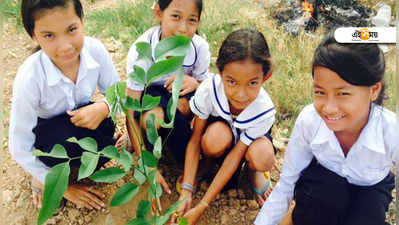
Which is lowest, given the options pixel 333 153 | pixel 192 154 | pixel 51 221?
pixel 51 221

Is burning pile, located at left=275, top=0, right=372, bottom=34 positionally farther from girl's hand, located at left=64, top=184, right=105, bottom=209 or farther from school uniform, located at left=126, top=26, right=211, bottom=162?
girl's hand, located at left=64, top=184, right=105, bottom=209

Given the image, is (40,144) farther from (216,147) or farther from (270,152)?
(270,152)

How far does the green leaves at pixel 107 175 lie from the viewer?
0.89 metres

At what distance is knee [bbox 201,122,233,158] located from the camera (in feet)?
4.84

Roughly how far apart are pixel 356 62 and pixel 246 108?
0.41 meters

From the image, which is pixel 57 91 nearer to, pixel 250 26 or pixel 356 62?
pixel 356 62

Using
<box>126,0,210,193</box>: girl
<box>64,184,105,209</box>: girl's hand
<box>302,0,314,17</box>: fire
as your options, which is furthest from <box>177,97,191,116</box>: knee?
<box>302,0,314,17</box>: fire

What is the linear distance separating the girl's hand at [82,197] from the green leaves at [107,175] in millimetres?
737

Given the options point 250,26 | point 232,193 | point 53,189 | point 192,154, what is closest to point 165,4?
point 192,154

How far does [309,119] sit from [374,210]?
1.14ft

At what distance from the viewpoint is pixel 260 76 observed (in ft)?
4.40

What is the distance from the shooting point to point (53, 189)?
0.79 meters

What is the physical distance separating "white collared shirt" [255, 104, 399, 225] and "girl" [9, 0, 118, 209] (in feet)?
2.27

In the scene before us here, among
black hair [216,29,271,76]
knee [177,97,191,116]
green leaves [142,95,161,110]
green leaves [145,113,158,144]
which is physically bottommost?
knee [177,97,191,116]
